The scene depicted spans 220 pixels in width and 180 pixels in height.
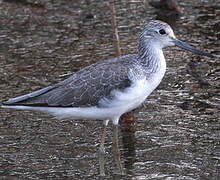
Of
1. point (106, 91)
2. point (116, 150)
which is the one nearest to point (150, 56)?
point (106, 91)

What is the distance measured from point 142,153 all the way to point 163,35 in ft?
4.57

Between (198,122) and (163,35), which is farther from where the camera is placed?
(198,122)

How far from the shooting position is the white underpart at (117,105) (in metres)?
7.88

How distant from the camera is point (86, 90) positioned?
809 cm

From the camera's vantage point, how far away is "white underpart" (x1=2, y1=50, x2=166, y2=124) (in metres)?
7.88

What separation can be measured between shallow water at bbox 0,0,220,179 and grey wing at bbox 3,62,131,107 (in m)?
0.66

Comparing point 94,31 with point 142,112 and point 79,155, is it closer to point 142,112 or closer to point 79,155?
point 142,112

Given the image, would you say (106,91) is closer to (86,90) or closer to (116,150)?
(86,90)

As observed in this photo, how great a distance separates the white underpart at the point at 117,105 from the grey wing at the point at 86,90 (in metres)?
0.06

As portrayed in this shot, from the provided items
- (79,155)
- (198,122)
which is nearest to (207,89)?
(198,122)

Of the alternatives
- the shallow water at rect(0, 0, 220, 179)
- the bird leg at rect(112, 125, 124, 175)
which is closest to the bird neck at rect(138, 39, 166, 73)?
the bird leg at rect(112, 125, 124, 175)

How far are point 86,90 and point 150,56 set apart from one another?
2.79ft

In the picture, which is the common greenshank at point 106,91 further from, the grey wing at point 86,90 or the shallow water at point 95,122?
the shallow water at point 95,122

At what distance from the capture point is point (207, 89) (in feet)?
32.1
